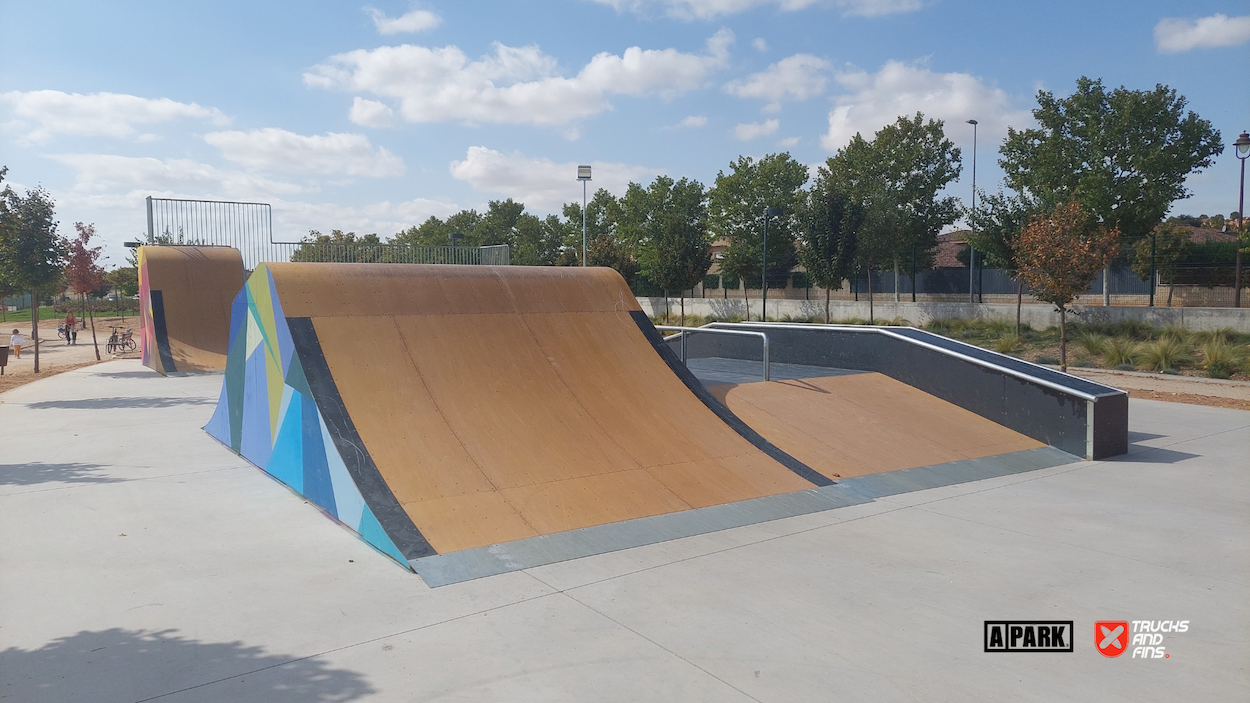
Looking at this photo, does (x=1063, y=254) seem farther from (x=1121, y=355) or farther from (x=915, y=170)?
(x=915, y=170)

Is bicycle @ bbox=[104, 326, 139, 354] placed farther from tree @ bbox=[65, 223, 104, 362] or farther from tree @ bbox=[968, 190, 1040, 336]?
tree @ bbox=[968, 190, 1040, 336]

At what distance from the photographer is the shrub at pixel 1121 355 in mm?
17125

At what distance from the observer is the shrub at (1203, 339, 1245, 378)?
15641 mm

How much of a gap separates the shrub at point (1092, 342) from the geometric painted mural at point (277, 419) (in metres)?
18.0

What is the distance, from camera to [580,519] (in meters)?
5.77

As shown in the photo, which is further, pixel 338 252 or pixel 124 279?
pixel 124 279

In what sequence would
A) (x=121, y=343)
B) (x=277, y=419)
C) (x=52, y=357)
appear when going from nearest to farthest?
(x=277, y=419) < (x=52, y=357) < (x=121, y=343)

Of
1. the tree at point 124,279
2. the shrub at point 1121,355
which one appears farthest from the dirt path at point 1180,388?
the tree at point 124,279

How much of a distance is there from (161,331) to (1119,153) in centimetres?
2787

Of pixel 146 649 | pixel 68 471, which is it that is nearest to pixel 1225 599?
pixel 146 649

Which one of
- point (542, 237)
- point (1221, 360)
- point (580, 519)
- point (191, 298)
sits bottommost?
point (580, 519)

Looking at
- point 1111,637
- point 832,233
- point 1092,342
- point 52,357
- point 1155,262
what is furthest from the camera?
point 832,233

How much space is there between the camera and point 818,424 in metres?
8.65

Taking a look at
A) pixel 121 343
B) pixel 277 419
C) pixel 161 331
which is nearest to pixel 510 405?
pixel 277 419
